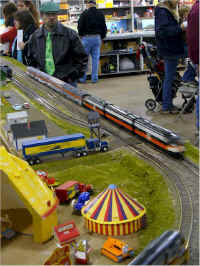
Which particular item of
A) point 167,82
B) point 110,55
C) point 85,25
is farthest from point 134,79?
point 167,82

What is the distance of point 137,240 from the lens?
1.81 m

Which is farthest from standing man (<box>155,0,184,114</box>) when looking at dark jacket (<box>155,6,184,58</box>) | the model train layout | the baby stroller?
the model train layout

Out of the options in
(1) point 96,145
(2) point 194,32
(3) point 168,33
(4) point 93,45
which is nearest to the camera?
(1) point 96,145

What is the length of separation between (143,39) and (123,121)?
691cm

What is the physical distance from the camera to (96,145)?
114 inches

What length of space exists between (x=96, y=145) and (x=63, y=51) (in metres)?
2.05

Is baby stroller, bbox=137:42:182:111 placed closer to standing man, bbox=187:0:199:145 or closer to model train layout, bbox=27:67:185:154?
model train layout, bbox=27:67:185:154

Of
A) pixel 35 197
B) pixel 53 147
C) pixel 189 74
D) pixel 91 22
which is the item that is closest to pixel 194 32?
pixel 189 74

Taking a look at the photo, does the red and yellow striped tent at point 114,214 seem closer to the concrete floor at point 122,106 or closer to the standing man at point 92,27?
the concrete floor at point 122,106

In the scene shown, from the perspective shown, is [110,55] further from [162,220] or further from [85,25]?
[162,220]

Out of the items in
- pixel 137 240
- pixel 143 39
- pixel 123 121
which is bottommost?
pixel 137 240

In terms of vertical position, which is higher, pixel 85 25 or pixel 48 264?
pixel 85 25

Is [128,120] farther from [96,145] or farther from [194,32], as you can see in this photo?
[194,32]

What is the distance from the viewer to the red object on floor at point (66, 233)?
5.73 feet
